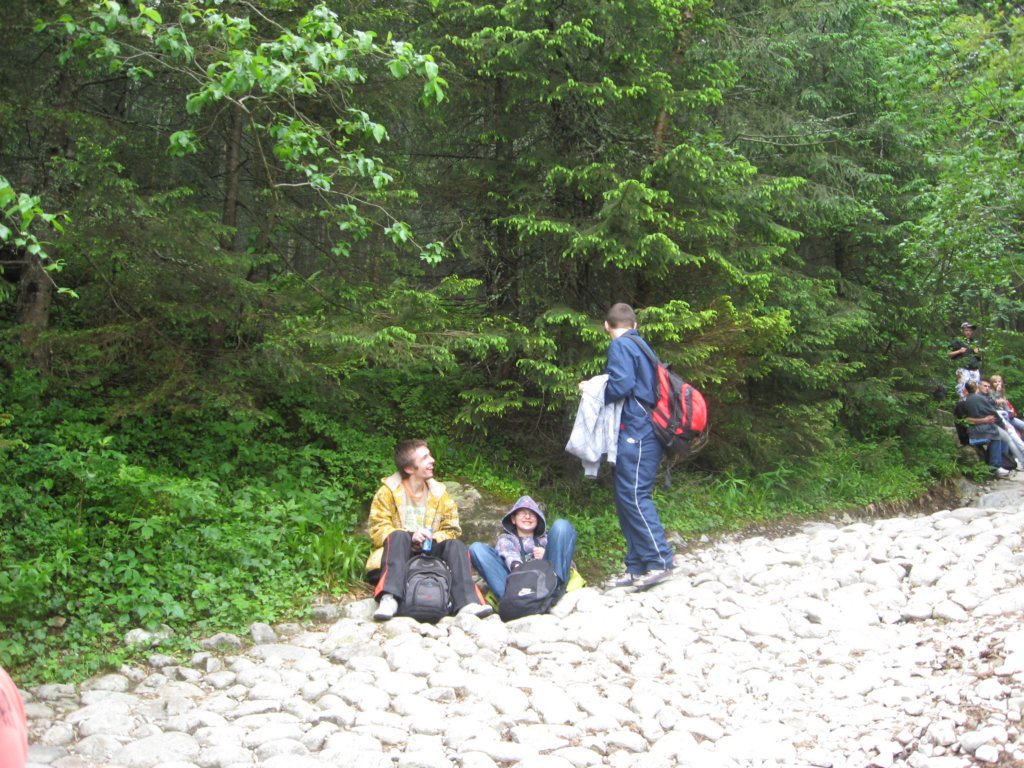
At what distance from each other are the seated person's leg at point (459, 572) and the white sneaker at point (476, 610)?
46mm

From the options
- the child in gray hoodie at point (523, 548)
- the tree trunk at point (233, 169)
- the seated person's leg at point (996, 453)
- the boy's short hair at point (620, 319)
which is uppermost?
the tree trunk at point (233, 169)

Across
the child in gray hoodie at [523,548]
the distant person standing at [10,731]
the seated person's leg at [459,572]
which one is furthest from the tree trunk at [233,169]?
the distant person standing at [10,731]

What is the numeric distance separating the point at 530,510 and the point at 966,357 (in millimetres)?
11277

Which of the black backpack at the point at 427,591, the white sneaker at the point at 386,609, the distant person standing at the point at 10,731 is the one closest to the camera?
the distant person standing at the point at 10,731

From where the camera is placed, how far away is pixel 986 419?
45.8ft

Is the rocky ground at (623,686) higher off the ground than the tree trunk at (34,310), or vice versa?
the tree trunk at (34,310)

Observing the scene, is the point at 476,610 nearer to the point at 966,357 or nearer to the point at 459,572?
the point at 459,572

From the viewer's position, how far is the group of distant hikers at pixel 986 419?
14.0 metres

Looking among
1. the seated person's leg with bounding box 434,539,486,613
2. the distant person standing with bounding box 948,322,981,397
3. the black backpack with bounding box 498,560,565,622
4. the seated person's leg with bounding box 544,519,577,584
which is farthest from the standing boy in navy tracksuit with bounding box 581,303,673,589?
the distant person standing with bounding box 948,322,981,397

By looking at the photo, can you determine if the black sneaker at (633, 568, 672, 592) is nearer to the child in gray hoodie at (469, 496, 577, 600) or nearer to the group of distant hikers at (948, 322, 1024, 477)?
the child in gray hoodie at (469, 496, 577, 600)

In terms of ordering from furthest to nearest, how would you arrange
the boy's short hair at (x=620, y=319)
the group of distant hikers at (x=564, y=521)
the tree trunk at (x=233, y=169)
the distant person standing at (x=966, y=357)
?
the distant person standing at (x=966, y=357), the tree trunk at (x=233, y=169), the boy's short hair at (x=620, y=319), the group of distant hikers at (x=564, y=521)

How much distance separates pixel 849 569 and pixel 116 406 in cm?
598

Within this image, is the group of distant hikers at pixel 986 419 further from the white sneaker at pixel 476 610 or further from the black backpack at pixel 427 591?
the black backpack at pixel 427 591

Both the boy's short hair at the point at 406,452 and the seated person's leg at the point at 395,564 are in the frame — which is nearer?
the seated person's leg at the point at 395,564
